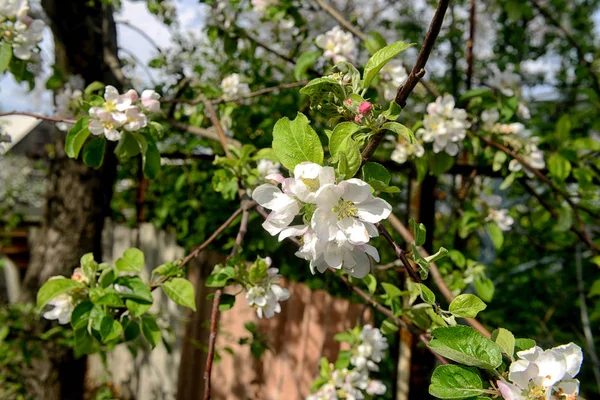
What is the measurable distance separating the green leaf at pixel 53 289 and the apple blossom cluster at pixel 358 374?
0.89 m

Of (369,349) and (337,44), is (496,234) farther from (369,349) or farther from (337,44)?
(337,44)

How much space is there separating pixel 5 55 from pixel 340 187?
3.55ft

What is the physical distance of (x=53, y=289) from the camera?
3.25 feet

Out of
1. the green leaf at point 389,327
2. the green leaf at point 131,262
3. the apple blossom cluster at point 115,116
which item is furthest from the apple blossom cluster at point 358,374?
the apple blossom cluster at point 115,116

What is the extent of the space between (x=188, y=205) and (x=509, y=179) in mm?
1622

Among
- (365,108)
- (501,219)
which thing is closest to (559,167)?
(501,219)

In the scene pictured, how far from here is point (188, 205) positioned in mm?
2529

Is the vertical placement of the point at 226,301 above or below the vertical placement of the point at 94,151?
below

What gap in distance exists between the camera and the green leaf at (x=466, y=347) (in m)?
0.60

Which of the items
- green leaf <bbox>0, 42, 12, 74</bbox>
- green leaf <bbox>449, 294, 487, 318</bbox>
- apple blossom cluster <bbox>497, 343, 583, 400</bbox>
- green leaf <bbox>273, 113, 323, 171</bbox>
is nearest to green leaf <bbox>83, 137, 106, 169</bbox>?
green leaf <bbox>0, 42, 12, 74</bbox>

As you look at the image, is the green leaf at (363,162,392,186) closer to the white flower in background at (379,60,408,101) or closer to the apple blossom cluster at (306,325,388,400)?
the white flower in background at (379,60,408,101)

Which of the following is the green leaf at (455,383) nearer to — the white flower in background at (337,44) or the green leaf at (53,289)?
the green leaf at (53,289)

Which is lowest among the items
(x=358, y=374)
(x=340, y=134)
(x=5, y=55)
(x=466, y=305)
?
(x=358, y=374)

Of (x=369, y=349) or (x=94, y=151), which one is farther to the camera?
(x=369, y=349)
